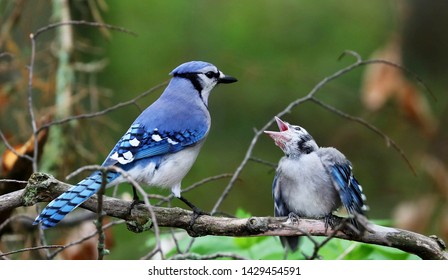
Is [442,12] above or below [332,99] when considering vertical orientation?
above

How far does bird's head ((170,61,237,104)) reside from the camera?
2.28 metres

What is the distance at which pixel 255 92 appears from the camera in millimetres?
5227

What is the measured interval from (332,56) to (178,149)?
3.35 meters

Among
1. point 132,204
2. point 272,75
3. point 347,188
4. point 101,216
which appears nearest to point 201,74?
point 132,204

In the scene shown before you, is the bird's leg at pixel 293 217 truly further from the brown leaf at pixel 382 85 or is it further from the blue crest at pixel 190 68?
the brown leaf at pixel 382 85

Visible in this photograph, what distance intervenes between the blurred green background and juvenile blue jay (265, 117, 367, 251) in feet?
4.69

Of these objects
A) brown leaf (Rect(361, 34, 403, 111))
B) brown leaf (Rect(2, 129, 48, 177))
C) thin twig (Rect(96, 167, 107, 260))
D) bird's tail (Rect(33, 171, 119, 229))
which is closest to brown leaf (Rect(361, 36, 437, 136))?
brown leaf (Rect(361, 34, 403, 111))

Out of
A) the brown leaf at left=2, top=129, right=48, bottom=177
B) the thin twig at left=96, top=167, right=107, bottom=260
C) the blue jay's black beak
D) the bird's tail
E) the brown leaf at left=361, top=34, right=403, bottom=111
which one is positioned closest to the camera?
the thin twig at left=96, top=167, right=107, bottom=260

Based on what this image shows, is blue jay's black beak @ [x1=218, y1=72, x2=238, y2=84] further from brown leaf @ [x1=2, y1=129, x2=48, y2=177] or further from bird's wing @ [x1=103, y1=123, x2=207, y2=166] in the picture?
brown leaf @ [x1=2, y1=129, x2=48, y2=177]

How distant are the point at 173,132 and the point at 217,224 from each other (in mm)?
339

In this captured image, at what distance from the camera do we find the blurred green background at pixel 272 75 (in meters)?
4.13

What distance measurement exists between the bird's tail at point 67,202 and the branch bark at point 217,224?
11 centimetres
